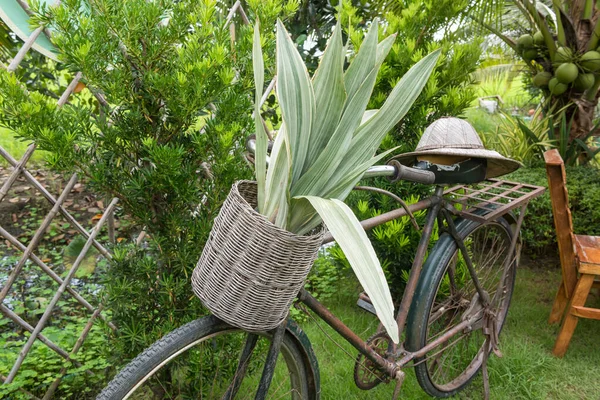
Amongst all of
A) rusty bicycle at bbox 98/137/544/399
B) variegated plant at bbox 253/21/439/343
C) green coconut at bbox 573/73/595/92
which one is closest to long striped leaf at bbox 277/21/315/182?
variegated plant at bbox 253/21/439/343

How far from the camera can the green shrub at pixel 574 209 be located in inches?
126

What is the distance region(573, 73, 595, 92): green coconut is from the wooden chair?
4.62ft

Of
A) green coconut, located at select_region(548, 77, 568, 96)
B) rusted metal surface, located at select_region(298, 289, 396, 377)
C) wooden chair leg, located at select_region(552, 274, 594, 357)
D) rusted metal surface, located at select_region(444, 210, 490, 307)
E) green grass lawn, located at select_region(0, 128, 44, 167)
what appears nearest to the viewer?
rusted metal surface, located at select_region(298, 289, 396, 377)

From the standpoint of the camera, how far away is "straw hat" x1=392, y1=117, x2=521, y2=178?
162 centimetres

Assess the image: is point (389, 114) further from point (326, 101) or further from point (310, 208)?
point (310, 208)

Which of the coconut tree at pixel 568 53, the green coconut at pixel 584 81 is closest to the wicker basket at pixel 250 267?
the coconut tree at pixel 568 53

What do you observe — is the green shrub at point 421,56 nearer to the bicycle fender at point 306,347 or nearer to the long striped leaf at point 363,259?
the bicycle fender at point 306,347

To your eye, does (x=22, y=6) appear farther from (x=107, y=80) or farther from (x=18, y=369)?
(x=18, y=369)

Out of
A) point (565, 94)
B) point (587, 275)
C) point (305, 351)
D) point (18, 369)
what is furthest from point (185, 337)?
point (565, 94)

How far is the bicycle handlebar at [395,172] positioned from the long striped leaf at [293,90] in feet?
0.68

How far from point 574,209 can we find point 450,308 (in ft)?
5.98

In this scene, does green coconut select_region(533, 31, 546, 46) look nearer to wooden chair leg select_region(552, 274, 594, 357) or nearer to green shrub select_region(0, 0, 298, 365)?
wooden chair leg select_region(552, 274, 594, 357)

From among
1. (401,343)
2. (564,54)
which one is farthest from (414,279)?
(564,54)

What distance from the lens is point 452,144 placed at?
1.66 m
